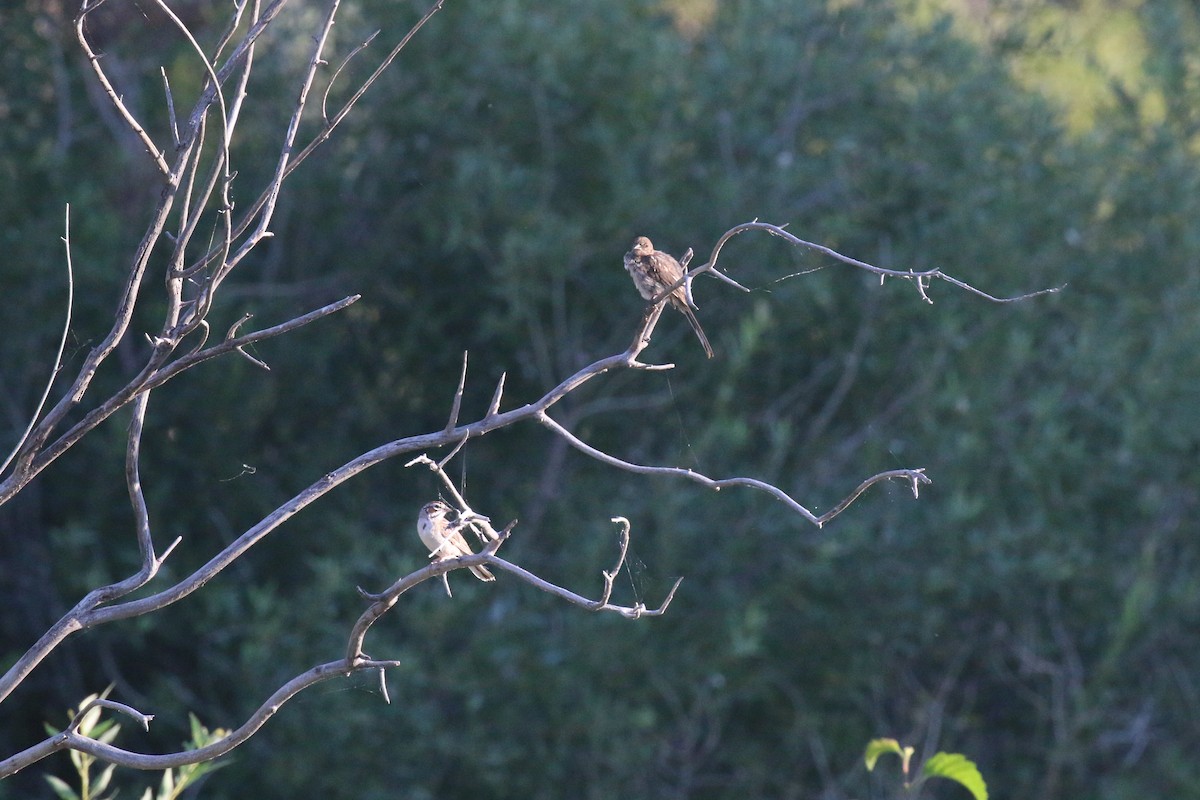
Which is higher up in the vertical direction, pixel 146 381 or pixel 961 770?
pixel 146 381

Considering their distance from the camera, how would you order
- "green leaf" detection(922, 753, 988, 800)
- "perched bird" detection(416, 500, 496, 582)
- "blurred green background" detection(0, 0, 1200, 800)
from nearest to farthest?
1. "green leaf" detection(922, 753, 988, 800)
2. "perched bird" detection(416, 500, 496, 582)
3. "blurred green background" detection(0, 0, 1200, 800)

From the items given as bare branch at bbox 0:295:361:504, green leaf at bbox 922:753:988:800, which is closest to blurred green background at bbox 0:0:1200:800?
green leaf at bbox 922:753:988:800

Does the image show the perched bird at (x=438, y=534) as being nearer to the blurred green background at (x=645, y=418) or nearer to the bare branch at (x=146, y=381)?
the blurred green background at (x=645, y=418)

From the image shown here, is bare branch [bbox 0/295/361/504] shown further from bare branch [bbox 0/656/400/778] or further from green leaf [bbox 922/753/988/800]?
green leaf [bbox 922/753/988/800]

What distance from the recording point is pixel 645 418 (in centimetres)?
718

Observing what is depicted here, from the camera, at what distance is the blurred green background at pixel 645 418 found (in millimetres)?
6566

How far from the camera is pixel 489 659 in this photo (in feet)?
21.1

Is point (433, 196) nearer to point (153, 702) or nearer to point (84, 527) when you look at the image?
point (84, 527)

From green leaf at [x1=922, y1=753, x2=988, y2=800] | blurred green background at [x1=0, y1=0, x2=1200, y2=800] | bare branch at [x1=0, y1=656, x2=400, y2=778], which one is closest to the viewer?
bare branch at [x1=0, y1=656, x2=400, y2=778]

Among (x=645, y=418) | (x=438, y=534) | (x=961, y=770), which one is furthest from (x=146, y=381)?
(x=645, y=418)

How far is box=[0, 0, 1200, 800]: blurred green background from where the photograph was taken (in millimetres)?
6566

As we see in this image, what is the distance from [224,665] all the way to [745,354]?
2.70 meters

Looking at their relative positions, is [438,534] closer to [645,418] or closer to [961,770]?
[961,770]

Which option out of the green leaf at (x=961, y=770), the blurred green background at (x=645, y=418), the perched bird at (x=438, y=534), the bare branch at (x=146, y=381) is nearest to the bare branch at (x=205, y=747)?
the bare branch at (x=146, y=381)
